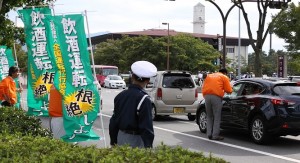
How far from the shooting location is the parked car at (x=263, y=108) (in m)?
9.60

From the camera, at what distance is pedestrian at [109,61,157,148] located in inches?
177

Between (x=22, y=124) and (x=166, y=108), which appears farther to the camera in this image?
(x=166, y=108)

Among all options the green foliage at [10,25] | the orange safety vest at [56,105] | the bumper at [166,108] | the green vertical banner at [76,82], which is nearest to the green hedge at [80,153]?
the green vertical banner at [76,82]

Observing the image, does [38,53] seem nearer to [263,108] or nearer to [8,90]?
[8,90]

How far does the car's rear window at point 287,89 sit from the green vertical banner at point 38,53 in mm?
4728

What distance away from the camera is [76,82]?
26.7ft

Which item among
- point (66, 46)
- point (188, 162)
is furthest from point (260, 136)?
point (188, 162)

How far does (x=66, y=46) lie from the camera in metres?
8.30

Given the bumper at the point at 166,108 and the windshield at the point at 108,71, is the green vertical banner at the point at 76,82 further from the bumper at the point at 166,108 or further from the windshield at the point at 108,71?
the windshield at the point at 108,71

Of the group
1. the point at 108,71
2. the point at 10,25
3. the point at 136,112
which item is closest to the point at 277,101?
the point at 136,112

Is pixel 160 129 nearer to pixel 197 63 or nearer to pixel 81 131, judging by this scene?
pixel 81 131

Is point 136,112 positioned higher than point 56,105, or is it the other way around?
point 136,112

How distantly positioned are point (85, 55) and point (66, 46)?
0.37 m

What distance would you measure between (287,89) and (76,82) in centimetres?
454
